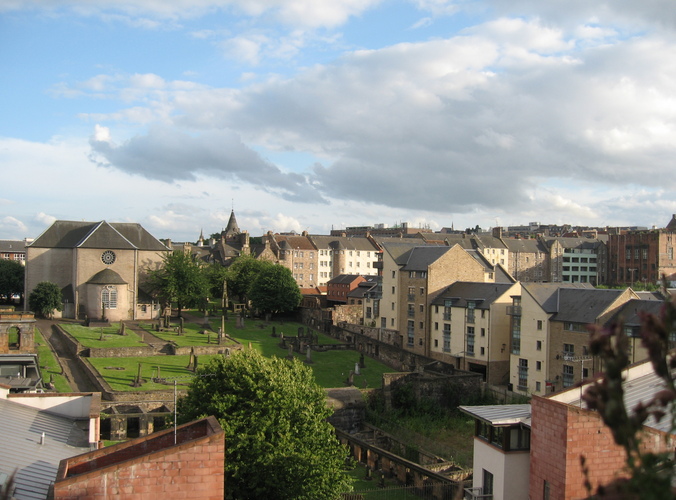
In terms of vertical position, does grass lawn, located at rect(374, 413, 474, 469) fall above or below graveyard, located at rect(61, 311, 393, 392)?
below

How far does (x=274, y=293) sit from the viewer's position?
75.3m

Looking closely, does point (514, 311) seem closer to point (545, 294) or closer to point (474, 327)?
point (545, 294)

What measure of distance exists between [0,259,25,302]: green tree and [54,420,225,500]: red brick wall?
78665 millimetres

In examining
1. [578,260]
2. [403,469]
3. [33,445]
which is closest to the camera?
[33,445]

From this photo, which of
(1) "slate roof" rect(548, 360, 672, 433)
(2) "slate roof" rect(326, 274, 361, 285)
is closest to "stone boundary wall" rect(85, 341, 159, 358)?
(1) "slate roof" rect(548, 360, 672, 433)

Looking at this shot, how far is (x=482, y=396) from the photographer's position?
4956cm

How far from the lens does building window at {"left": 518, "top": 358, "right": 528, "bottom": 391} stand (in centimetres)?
4969

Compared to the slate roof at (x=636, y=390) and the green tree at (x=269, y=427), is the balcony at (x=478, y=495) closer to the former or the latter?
the slate roof at (x=636, y=390)

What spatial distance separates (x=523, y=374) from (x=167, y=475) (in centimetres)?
4120

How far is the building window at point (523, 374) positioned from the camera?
49.7 meters

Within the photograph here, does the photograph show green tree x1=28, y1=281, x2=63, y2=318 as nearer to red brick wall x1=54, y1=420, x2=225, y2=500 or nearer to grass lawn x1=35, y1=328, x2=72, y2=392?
grass lawn x1=35, y1=328, x2=72, y2=392

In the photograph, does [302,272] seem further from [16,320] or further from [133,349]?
[16,320]

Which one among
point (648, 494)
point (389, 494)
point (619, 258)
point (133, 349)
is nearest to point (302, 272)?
point (619, 258)

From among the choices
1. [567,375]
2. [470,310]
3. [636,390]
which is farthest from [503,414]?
[470,310]
